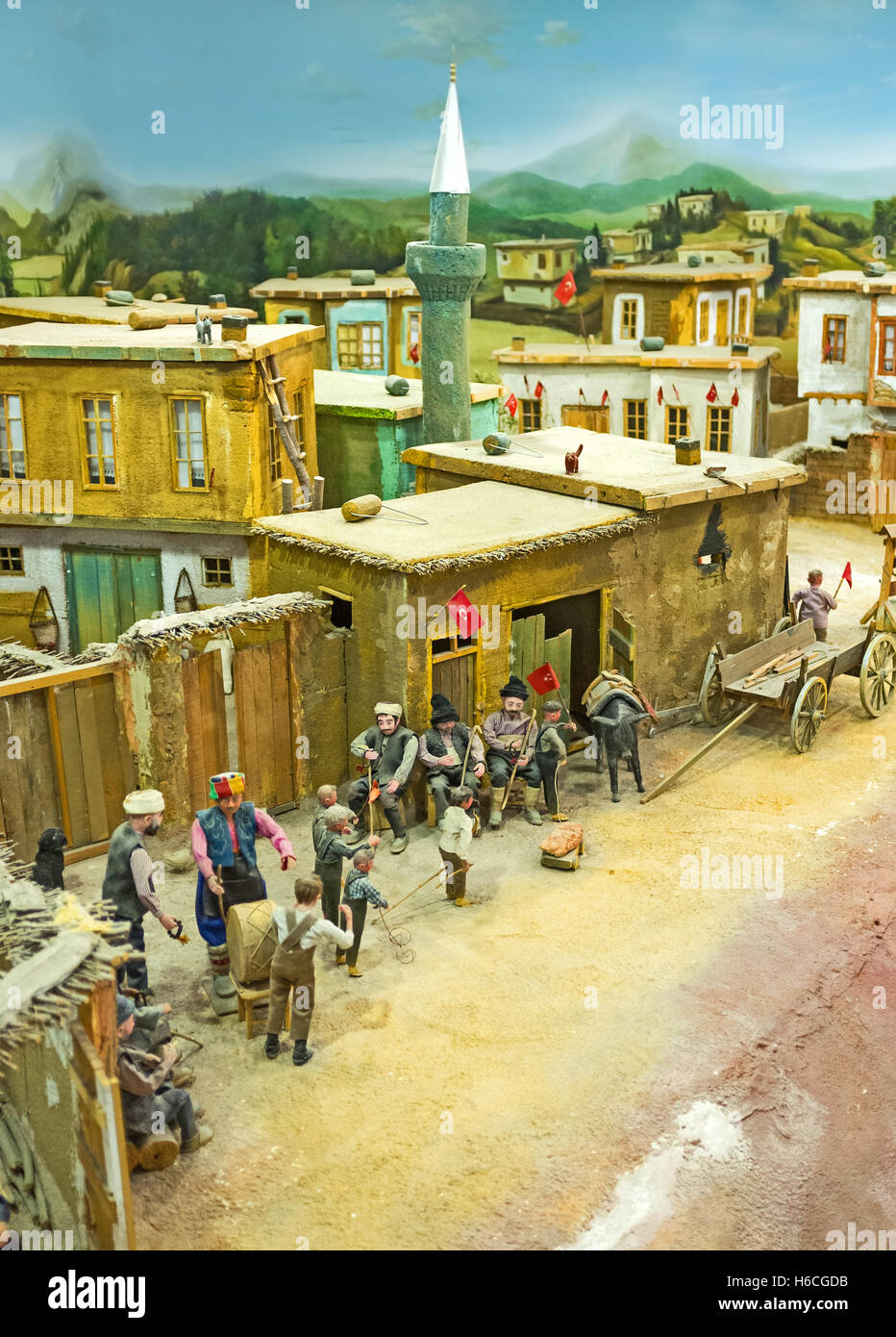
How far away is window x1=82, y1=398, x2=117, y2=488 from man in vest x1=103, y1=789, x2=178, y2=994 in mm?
9617

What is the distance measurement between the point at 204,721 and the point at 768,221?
36.5 metres

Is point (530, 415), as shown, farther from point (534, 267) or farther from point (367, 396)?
point (534, 267)

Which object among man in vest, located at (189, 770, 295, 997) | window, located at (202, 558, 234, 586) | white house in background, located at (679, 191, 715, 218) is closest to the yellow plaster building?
window, located at (202, 558, 234, 586)

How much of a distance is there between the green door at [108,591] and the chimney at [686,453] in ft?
25.4

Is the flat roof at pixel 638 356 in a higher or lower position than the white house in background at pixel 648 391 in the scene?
higher

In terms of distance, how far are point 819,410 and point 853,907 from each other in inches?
811

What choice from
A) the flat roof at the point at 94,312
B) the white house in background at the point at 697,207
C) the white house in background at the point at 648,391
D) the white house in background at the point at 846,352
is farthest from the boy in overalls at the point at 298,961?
the white house in background at the point at 697,207

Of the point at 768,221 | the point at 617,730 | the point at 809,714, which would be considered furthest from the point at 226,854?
the point at 768,221

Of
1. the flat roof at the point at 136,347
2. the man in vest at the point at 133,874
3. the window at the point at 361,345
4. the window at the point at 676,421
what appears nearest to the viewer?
the man in vest at the point at 133,874

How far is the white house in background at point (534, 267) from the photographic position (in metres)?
44.3

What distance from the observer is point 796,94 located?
4594 centimetres

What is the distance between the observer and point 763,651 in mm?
18797

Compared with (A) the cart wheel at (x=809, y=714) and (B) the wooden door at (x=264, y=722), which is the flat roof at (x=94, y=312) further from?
(A) the cart wheel at (x=809, y=714)

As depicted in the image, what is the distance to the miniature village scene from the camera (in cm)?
992
